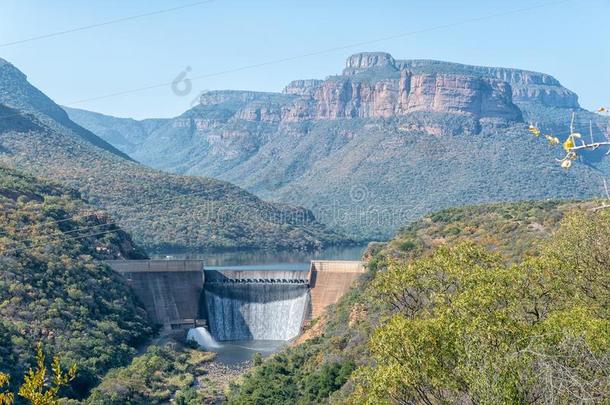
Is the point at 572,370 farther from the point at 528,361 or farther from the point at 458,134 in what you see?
the point at 458,134

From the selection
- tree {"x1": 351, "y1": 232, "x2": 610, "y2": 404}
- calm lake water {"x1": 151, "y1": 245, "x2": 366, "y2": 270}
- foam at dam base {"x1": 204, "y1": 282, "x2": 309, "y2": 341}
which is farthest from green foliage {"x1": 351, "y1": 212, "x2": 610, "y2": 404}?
calm lake water {"x1": 151, "y1": 245, "x2": 366, "y2": 270}

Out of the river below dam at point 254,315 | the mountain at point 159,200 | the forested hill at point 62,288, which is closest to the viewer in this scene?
the forested hill at point 62,288

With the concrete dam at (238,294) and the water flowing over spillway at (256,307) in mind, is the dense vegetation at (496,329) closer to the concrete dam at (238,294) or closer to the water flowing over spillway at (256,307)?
the concrete dam at (238,294)

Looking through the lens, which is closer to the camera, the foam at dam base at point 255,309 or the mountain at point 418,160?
the foam at dam base at point 255,309

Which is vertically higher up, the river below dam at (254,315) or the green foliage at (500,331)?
the green foliage at (500,331)

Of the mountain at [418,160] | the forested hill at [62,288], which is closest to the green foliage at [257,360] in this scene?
the forested hill at [62,288]

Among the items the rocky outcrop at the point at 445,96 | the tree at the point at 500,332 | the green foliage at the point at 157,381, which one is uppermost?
the rocky outcrop at the point at 445,96

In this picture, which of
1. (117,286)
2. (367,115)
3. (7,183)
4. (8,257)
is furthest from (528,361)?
(367,115)
